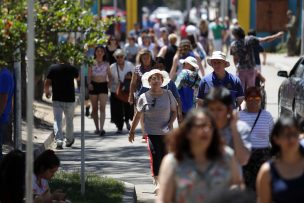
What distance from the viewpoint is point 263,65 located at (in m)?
40.6

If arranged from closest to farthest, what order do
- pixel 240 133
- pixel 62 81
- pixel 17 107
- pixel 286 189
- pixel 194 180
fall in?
pixel 194 180, pixel 286 189, pixel 240 133, pixel 17 107, pixel 62 81

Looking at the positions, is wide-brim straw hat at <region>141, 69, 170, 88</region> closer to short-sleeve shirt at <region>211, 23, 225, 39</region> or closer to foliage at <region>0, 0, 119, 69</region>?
foliage at <region>0, 0, 119, 69</region>

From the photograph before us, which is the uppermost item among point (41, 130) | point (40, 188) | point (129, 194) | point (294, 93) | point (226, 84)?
point (226, 84)

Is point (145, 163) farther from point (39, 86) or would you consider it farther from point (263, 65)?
point (263, 65)

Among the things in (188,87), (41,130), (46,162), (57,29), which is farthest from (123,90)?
(46,162)

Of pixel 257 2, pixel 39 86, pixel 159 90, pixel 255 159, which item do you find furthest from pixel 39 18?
pixel 257 2

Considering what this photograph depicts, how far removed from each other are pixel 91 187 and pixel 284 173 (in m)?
5.91

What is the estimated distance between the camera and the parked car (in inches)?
673

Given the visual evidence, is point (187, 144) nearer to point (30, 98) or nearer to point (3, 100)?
point (30, 98)

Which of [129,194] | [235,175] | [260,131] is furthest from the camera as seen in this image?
[129,194]

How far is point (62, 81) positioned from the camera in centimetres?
1842

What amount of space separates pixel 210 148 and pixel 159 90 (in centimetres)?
594

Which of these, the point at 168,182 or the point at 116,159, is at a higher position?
the point at 168,182

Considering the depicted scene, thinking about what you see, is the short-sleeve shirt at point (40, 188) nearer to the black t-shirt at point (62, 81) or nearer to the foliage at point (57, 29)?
the foliage at point (57, 29)
